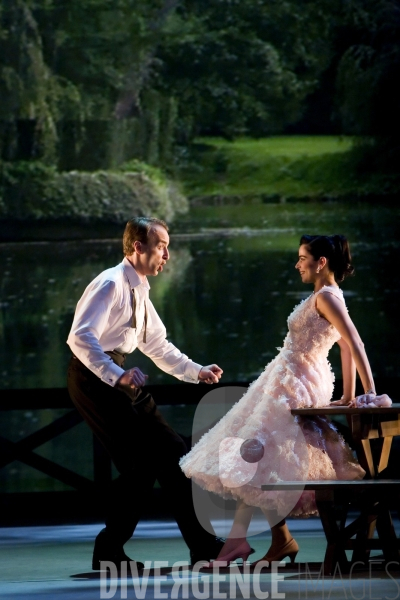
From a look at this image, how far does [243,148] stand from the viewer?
695 cm

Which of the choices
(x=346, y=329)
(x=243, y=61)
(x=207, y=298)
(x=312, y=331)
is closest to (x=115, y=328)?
(x=312, y=331)

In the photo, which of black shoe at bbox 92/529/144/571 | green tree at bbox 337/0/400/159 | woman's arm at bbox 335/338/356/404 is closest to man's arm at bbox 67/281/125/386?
black shoe at bbox 92/529/144/571

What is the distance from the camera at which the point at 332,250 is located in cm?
379

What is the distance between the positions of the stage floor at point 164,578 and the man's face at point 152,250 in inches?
44.9

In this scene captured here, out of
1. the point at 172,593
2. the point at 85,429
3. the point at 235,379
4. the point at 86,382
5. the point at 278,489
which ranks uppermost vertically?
the point at 86,382

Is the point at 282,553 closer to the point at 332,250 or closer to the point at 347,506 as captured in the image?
the point at 347,506

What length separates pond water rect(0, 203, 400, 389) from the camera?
6.72m

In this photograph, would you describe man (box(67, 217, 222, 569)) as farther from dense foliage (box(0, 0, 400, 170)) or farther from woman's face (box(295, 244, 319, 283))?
dense foliage (box(0, 0, 400, 170))

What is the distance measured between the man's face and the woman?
0.53 m

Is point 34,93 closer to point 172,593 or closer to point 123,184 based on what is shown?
point 123,184

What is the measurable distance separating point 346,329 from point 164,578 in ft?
3.61

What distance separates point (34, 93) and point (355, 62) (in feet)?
7.14

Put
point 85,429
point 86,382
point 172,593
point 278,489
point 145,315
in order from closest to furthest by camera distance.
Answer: point 172,593 → point 278,489 → point 86,382 → point 145,315 → point 85,429

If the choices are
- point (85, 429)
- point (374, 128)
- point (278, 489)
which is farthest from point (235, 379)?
point (278, 489)
